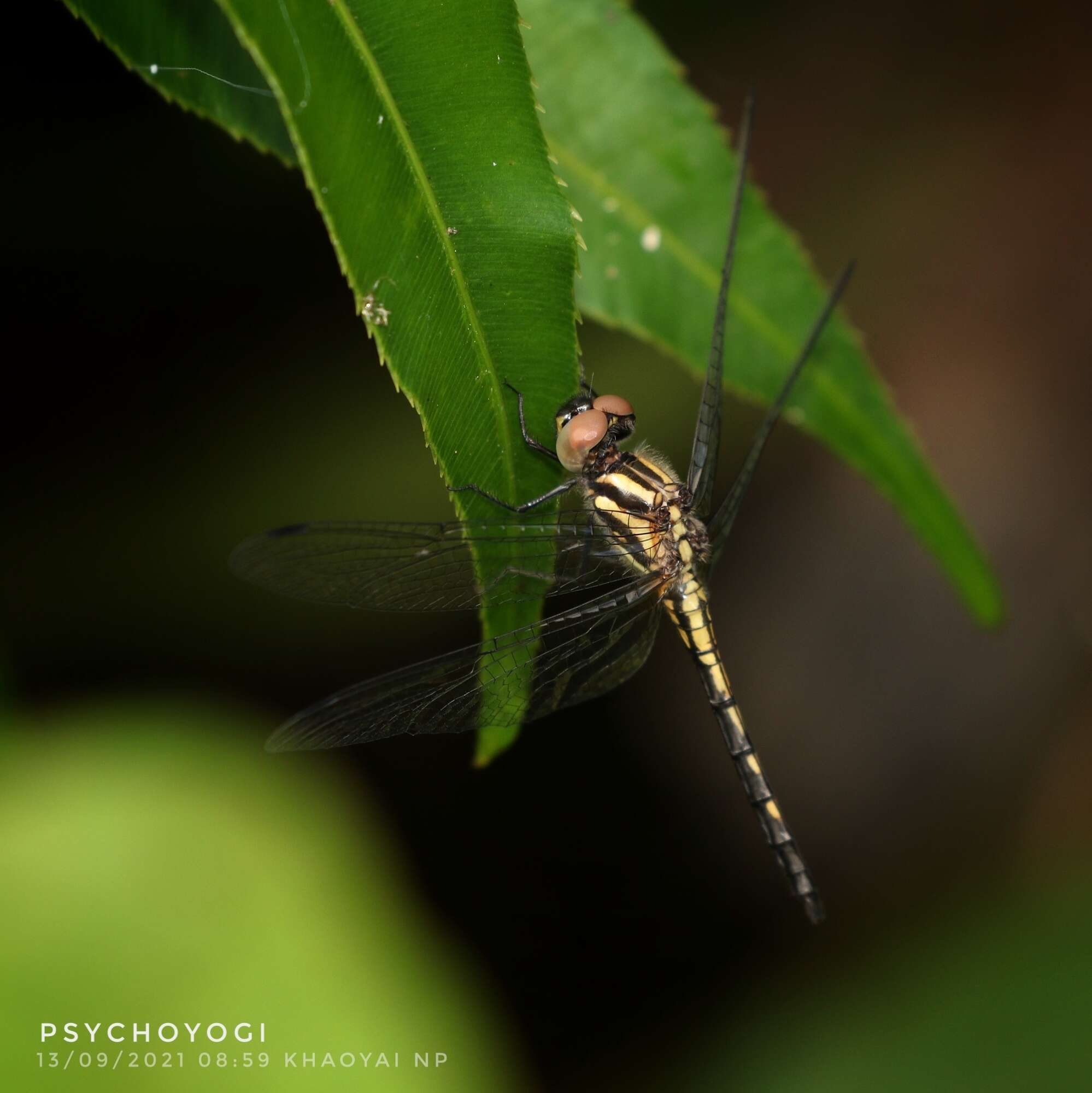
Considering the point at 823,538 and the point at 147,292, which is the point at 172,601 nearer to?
the point at 147,292

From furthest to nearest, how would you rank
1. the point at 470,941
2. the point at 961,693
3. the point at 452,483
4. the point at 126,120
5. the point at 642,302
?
the point at 961,693 → the point at 470,941 → the point at 126,120 → the point at 642,302 → the point at 452,483

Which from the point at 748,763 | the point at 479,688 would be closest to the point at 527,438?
the point at 479,688

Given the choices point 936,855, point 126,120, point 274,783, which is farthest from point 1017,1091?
point 126,120

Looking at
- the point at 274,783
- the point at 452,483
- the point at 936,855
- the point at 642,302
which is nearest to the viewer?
the point at 452,483
